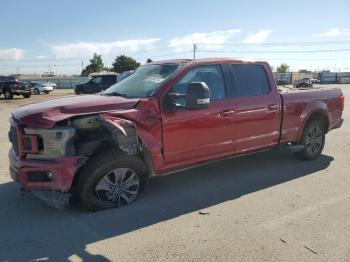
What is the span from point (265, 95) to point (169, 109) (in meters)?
1.98

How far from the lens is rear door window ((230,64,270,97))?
6039 millimetres

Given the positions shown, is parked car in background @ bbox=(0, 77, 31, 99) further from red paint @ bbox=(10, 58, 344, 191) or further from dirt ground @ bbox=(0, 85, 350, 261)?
red paint @ bbox=(10, 58, 344, 191)

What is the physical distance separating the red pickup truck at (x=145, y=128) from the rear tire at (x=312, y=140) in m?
0.63

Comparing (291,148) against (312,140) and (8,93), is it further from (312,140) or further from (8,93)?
(8,93)

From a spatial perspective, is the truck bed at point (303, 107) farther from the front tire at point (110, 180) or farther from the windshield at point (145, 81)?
the front tire at point (110, 180)

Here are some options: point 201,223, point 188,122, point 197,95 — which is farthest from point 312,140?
point 201,223

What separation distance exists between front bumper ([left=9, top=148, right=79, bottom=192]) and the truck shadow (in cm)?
41

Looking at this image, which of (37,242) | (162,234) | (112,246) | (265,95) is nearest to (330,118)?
(265,95)

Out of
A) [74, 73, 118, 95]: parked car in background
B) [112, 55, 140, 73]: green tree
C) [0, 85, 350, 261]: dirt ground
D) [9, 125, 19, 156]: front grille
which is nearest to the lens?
[0, 85, 350, 261]: dirt ground

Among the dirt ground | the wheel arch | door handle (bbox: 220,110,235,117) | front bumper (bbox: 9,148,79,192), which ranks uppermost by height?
door handle (bbox: 220,110,235,117)

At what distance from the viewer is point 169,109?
17.0 feet

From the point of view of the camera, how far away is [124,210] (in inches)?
194

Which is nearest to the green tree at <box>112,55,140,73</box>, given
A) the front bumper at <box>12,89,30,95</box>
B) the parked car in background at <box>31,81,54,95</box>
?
the parked car in background at <box>31,81,54,95</box>

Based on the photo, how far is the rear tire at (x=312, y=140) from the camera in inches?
283
